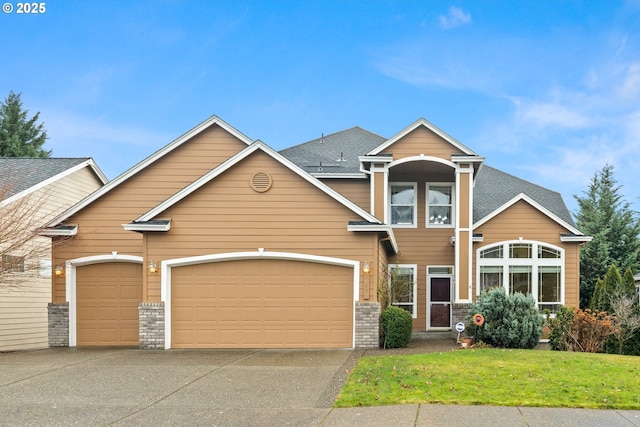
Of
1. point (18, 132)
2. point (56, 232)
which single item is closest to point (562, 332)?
point (56, 232)

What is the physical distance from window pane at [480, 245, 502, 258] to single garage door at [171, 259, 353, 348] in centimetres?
660

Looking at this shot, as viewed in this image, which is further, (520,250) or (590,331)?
(520,250)

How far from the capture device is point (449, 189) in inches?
794

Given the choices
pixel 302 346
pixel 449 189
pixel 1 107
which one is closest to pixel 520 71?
pixel 449 189

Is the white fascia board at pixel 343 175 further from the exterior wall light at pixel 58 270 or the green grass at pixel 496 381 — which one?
the green grass at pixel 496 381

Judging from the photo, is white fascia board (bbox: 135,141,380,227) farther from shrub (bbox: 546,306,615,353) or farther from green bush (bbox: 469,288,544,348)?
shrub (bbox: 546,306,615,353)

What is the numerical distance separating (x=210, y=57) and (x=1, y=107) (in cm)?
2892

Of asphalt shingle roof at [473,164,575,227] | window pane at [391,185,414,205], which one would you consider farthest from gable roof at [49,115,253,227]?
asphalt shingle roof at [473,164,575,227]

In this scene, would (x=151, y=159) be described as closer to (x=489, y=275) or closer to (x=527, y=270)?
(x=489, y=275)

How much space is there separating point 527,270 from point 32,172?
54.5 ft

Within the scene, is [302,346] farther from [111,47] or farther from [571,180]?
[571,180]

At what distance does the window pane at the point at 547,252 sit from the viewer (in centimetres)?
1928

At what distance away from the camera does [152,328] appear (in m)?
14.5

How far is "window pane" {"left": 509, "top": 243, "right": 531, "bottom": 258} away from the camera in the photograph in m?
19.3
